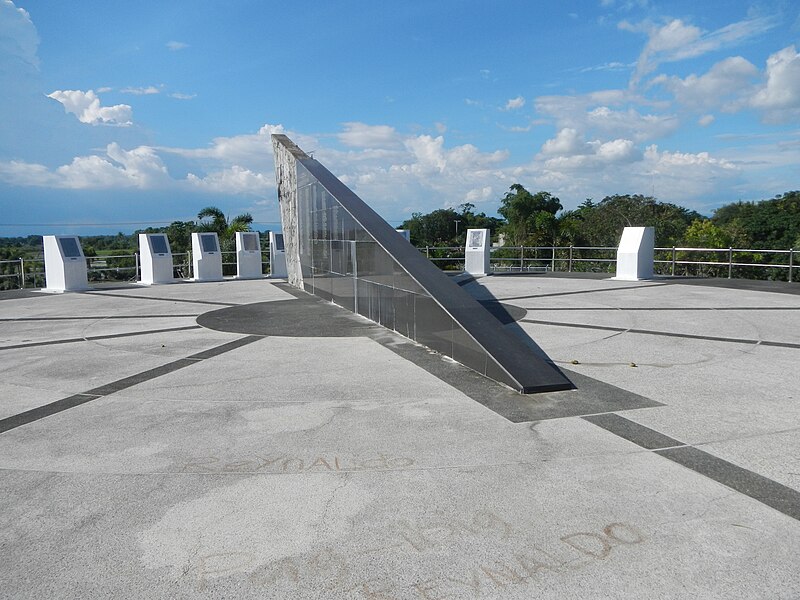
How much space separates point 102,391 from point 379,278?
5253 mm

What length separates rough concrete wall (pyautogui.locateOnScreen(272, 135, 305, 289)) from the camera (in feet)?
57.2

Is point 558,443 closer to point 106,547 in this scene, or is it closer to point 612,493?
point 612,493

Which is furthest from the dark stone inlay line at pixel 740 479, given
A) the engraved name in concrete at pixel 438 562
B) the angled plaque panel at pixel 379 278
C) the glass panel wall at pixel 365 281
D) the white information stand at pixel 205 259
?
the white information stand at pixel 205 259

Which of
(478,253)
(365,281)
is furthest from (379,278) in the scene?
(478,253)

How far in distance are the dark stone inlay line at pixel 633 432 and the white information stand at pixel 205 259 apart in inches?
715

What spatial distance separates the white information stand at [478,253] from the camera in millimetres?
22172

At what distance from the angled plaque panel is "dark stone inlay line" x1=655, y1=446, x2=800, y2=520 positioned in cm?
203

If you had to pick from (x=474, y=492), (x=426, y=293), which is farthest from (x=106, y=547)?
(x=426, y=293)

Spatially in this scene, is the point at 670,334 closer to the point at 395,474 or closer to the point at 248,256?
the point at 395,474

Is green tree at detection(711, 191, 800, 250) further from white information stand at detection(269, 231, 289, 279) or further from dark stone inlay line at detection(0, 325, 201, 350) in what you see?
dark stone inlay line at detection(0, 325, 201, 350)

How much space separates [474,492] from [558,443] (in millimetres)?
1212

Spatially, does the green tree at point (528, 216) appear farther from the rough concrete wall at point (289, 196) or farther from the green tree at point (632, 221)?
the rough concrete wall at point (289, 196)

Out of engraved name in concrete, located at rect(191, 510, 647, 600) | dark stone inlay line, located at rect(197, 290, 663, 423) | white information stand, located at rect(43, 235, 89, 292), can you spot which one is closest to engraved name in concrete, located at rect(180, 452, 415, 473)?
engraved name in concrete, located at rect(191, 510, 647, 600)

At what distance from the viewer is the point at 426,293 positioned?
28.7ft
